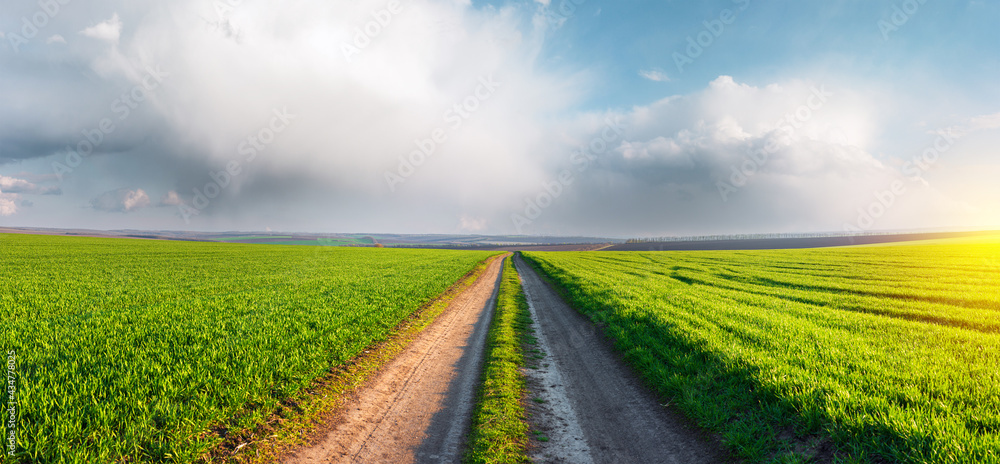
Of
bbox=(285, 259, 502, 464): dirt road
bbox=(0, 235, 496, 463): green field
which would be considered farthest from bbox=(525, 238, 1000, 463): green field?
bbox=(0, 235, 496, 463): green field

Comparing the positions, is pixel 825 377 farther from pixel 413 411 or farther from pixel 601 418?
pixel 413 411

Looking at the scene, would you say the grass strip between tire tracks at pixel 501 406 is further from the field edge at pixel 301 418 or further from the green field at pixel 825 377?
the green field at pixel 825 377

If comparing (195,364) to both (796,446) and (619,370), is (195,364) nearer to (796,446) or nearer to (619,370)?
(619,370)

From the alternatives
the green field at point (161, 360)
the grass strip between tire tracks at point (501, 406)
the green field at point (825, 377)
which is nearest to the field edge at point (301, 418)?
the green field at point (161, 360)

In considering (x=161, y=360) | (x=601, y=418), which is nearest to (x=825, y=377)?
(x=601, y=418)

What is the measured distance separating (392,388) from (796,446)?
7.01 metres

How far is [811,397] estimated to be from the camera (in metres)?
5.51

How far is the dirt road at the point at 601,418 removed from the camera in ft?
17.7

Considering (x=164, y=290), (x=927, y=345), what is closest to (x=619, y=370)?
(x=927, y=345)

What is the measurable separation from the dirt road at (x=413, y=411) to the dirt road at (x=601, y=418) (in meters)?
1.45

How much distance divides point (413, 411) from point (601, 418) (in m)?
3.47

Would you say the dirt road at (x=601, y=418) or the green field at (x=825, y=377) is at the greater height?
the green field at (x=825, y=377)

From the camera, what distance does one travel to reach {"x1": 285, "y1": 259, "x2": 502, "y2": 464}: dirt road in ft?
17.7

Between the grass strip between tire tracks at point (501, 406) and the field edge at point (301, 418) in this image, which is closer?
the field edge at point (301, 418)
